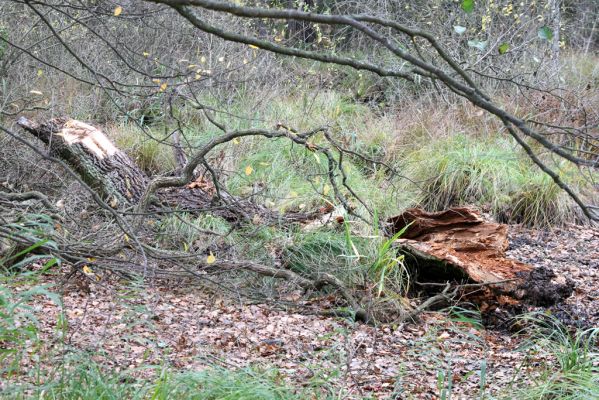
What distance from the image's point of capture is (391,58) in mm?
11148

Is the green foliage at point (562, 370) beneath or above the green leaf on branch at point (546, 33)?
beneath

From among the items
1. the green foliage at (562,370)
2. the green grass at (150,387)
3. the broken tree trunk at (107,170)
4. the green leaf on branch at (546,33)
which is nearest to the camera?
the green leaf on branch at (546,33)

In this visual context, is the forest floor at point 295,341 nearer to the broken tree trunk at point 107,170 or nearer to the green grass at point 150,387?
the green grass at point 150,387

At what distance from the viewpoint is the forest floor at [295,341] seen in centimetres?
364

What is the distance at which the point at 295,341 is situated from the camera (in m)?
4.29

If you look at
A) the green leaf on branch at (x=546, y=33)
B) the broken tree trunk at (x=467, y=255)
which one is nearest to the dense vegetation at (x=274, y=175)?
the green leaf on branch at (x=546, y=33)

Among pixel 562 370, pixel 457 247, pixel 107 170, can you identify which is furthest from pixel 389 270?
pixel 107 170

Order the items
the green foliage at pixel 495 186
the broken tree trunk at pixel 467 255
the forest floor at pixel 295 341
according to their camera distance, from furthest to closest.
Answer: the green foliage at pixel 495 186 < the broken tree trunk at pixel 467 255 < the forest floor at pixel 295 341

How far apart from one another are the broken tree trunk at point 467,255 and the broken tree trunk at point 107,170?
1.05m

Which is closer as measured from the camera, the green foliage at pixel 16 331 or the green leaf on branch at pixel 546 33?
the green leaf on branch at pixel 546 33

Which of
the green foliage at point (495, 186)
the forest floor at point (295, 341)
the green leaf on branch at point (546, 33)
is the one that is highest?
the green leaf on branch at point (546, 33)

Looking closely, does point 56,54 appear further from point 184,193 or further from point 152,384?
point 152,384

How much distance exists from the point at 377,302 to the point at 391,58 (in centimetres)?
708

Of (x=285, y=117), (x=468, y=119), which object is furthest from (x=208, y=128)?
(x=468, y=119)
